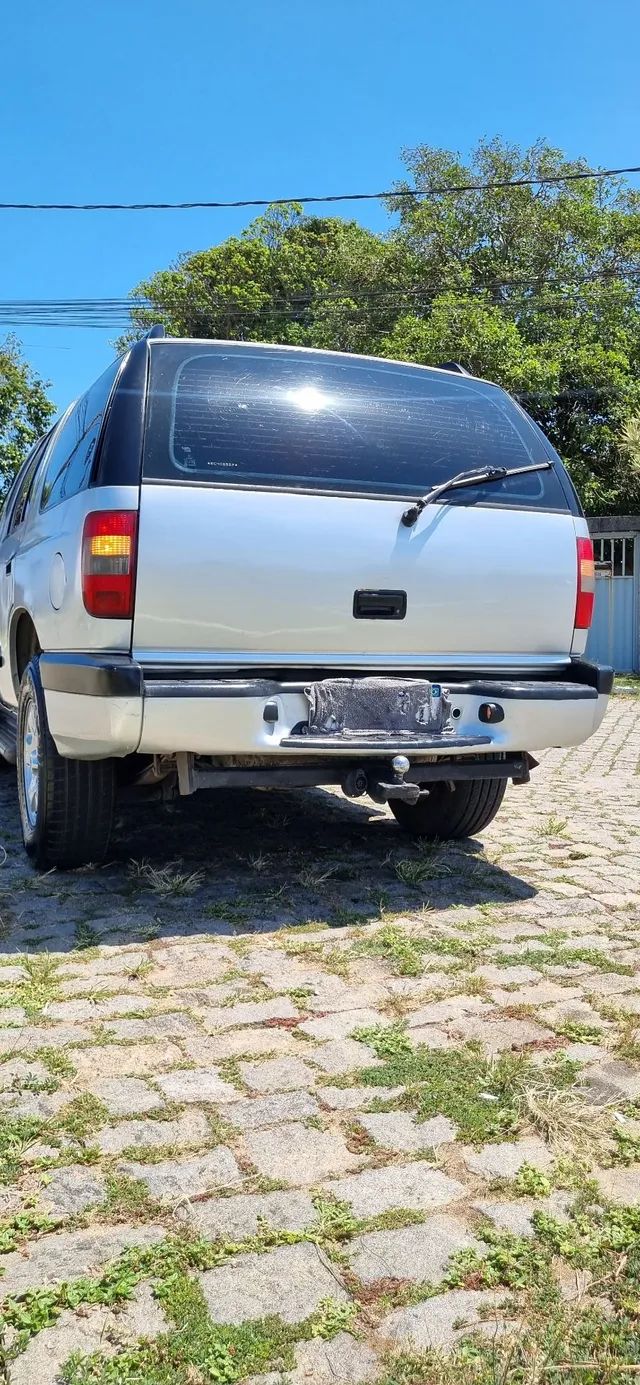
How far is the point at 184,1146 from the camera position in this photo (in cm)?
226

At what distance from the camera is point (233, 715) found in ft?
11.7

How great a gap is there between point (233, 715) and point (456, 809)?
5.27 feet

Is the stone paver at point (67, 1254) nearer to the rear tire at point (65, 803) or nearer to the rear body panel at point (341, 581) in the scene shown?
the rear body panel at point (341, 581)

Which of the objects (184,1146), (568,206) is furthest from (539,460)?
(568,206)

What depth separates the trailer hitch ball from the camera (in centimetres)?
388

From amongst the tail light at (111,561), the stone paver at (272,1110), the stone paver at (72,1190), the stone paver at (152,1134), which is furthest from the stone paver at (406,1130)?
the tail light at (111,561)

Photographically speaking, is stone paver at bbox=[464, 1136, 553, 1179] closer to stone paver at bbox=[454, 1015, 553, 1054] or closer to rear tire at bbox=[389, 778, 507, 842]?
stone paver at bbox=[454, 1015, 553, 1054]

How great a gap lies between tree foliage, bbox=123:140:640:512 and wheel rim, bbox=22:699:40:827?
1695 cm

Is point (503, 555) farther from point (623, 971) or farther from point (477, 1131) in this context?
point (477, 1131)

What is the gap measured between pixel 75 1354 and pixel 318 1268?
429 mm

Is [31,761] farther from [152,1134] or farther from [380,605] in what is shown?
[152,1134]

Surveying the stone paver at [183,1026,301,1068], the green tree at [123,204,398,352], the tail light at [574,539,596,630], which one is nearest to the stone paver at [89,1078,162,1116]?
the stone paver at [183,1026,301,1068]

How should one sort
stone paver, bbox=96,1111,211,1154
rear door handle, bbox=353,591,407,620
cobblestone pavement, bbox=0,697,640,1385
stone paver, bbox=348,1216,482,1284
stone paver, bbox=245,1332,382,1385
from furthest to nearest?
1. rear door handle, bbox=353,591,407,620
2. stone paver, bbox=96,1111,211,1154
3. stone paver, bbox=348,1216,482,1284
4. cobblestone pavement, bbox=0,697,640,1385
5. stone paver, bbox=245,1332,382,1385

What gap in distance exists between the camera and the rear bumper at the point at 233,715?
3.49 meters
